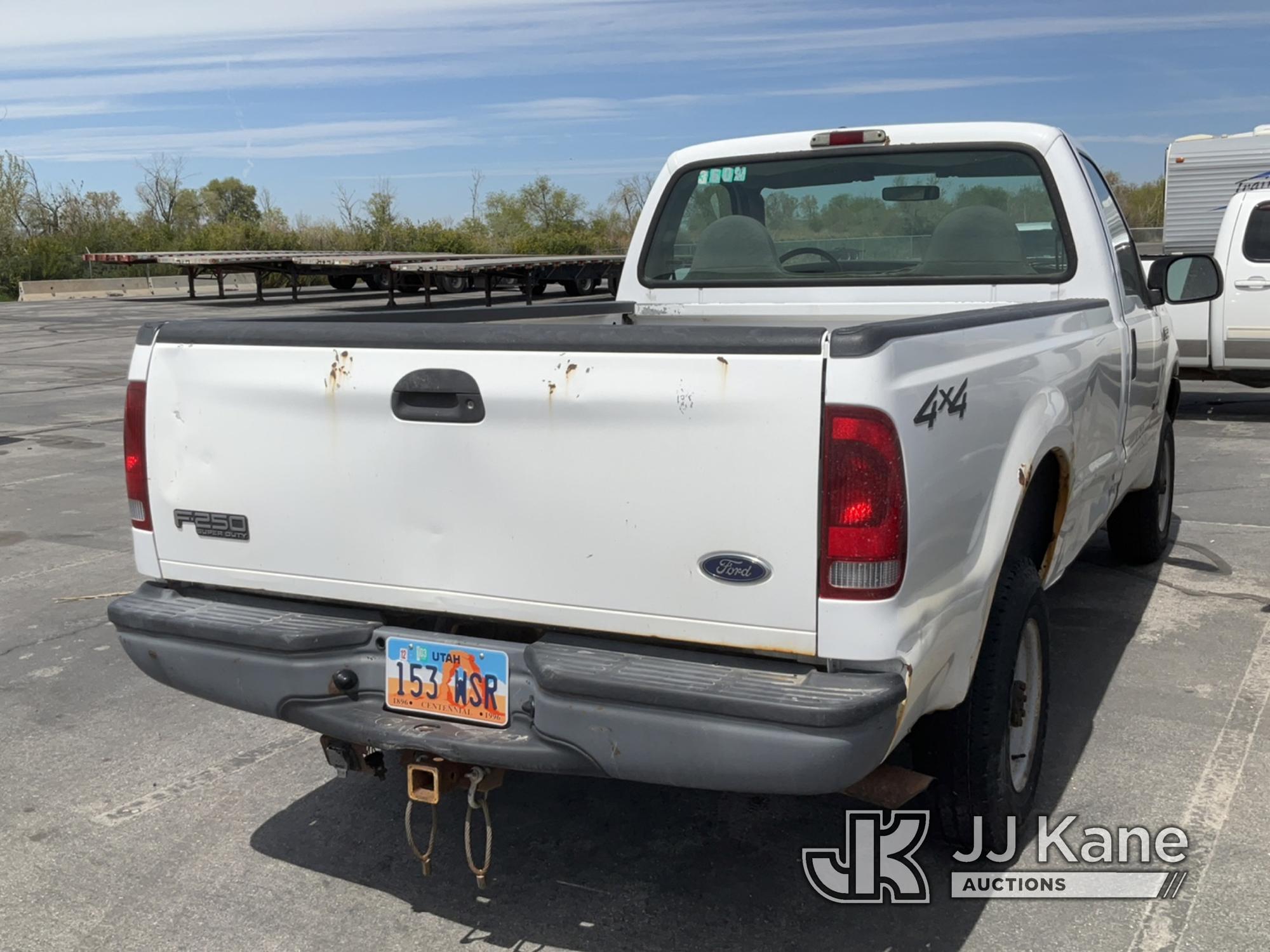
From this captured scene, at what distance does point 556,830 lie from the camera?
3.80m

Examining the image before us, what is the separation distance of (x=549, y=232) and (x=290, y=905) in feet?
179

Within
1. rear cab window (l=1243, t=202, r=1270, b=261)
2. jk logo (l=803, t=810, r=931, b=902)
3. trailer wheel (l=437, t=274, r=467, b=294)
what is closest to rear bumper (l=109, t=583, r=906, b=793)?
jk logo (l=803, t=810, r=931, b=902)

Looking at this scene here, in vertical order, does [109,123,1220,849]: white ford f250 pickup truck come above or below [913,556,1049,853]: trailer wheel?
above

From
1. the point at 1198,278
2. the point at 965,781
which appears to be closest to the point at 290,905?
the point at 965,781

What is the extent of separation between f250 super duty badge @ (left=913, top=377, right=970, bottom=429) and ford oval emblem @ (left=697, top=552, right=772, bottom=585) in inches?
17.8

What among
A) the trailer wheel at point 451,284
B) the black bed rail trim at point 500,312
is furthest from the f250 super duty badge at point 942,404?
the trailer wheel at point 451,284

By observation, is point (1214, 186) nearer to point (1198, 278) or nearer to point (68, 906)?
point (1198, 278)

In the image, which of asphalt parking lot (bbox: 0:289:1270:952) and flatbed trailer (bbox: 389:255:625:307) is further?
flatbed trailer (bbox: 389:255:625:307)

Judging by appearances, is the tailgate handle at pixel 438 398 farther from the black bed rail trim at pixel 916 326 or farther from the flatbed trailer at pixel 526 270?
the flatbed trailer at pixel 526 270

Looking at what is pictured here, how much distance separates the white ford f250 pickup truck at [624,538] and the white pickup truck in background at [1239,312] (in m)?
8.42

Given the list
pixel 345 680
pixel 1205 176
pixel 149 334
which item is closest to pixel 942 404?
pixel 345 680

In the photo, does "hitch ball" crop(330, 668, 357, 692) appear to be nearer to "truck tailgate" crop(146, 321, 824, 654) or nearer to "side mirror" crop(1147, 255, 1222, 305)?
"truck tailgate" crop(146, 321, 824, 654)

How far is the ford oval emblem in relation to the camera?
272cm

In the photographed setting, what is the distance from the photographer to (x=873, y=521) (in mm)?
2641
